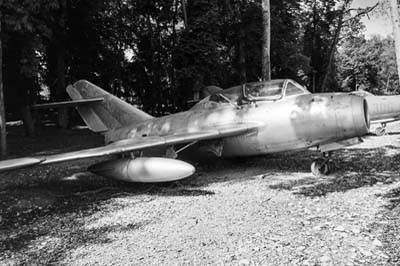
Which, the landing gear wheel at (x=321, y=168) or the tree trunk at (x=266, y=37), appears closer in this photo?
the landing gear wheel at (x=321, y=168)

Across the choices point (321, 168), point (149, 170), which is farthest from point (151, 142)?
point (321, 168)

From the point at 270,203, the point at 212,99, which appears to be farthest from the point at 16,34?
the point at 270,203

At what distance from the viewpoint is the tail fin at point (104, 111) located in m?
10.6

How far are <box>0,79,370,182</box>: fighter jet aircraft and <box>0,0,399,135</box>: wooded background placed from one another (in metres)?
7.34

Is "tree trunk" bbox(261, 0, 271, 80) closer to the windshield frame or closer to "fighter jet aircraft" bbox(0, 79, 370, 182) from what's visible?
"fighter jet aircraft" bbox(0, 79, 370, 182)

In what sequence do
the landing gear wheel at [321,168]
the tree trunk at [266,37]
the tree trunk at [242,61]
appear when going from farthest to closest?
1. the tree trunk at [242,61]
2. the tree trunk at [266,37]
3. the landing gear wheel at [321,168]

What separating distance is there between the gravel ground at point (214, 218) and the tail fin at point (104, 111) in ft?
6.41

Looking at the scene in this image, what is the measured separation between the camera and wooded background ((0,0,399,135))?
17.6 metres

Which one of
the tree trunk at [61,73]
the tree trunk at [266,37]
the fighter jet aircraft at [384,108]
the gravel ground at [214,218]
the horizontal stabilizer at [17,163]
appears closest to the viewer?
the gravel ground at [214,218]

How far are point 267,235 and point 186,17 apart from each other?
17509 millimetres

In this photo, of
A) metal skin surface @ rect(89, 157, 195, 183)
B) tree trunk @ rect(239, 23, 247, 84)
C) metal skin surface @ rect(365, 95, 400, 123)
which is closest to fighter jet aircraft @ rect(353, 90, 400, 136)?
metal skin surface @ rect(365, 95, 400, 123)

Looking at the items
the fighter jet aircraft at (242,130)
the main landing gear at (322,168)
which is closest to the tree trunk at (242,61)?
the fighter jet aircraft at (242,130)

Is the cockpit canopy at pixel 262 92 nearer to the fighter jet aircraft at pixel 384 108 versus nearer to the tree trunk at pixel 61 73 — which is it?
the fighter jet aircraft at pixel 384 108

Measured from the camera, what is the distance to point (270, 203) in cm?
615
